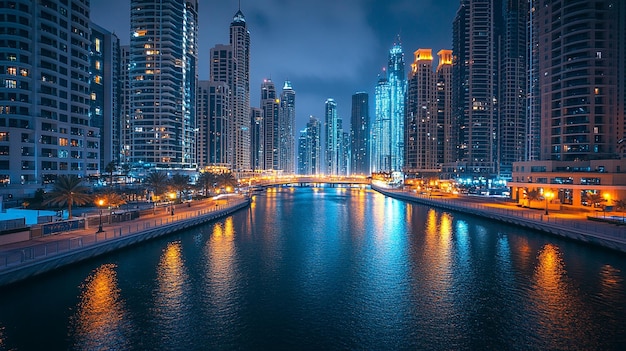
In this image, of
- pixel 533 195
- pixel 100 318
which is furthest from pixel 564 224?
pixel 100 318

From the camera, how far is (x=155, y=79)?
558ft

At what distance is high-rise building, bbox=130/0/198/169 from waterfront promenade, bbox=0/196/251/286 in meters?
110

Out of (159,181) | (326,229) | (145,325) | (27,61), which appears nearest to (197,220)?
(159,181)

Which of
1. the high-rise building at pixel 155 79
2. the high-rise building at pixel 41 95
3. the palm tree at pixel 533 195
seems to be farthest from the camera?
the high-rise building at pixel 155 79

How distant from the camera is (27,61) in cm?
9044

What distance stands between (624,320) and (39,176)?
A: 352 feet

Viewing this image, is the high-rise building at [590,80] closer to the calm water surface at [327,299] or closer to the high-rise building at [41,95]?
the calm water surface at [327,299]

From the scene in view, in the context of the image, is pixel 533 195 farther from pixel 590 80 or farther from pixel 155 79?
pixel 155 79

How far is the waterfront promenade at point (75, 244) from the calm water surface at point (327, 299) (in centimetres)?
135

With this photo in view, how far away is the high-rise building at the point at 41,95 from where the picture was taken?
3342 inches

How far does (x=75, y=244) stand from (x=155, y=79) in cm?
14400

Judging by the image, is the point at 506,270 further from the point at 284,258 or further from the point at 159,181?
the point at 159,181

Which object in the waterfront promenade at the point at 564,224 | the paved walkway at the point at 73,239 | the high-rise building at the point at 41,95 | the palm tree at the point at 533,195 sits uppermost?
the high-rise building at the point at 41,95

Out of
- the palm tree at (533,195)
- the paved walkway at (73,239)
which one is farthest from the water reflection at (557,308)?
the palm tree at (533,195)
